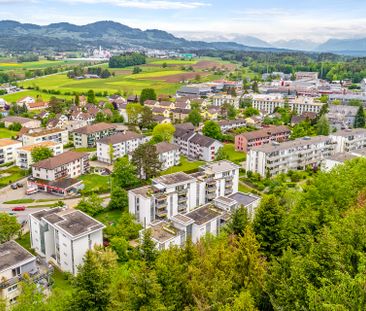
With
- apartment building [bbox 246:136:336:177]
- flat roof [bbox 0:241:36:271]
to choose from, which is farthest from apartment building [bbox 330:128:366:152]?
flat roof [bbox 0:241:36:271]

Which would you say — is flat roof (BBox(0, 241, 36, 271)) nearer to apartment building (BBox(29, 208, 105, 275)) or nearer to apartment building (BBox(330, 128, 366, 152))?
apartment building (BBox(29, 208, 105, 275))

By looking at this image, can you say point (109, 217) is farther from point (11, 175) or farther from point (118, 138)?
point (118, 138)

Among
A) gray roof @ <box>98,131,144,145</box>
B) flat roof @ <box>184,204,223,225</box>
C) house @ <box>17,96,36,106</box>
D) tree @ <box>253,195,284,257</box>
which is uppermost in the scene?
tree @ <box>253,195,284,257</box>

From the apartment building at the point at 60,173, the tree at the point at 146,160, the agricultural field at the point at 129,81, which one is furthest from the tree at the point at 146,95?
the tree at the point at 146,160

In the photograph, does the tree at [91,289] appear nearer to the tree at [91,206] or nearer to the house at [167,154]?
the tree at [91,206]

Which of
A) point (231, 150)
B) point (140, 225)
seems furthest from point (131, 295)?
point (231, 150)

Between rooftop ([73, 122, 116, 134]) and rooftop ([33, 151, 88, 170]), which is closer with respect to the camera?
rooftop ([33, 151, 88, 170])

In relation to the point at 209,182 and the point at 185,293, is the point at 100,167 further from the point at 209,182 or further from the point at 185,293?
the point at 185,293
